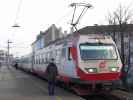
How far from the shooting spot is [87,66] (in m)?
20.4

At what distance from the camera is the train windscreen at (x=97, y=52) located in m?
21.0

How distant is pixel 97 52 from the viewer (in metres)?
21.2

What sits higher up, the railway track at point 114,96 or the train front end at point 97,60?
the train front end at point 97,60

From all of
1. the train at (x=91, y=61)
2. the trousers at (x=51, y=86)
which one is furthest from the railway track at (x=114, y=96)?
the trousers at (x=51, y=86)

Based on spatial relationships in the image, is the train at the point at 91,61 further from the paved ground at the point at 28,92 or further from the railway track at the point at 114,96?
the paved ground at the point at 28,92

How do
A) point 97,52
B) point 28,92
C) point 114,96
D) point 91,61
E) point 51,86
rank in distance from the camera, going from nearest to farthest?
point 91,61 → point 114,96 → point 97,52 → point 51,86 → point 28,92

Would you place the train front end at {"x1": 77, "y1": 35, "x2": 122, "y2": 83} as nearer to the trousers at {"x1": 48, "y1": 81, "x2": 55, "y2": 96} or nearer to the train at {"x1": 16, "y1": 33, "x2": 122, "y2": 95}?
the train at {"x1": 16, "y1": 33, "x2": 122, "y2": 95}

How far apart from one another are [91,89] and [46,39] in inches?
3724

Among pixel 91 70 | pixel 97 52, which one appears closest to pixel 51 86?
pixel 91 70

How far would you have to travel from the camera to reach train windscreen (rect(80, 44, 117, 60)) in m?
21.0

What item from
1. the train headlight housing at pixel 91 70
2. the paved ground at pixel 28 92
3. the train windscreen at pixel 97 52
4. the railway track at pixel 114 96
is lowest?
the railway track at pixel 114 96

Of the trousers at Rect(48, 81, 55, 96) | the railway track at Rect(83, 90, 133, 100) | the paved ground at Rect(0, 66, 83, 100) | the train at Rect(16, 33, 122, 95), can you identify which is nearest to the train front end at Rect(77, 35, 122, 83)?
the train at Rect(16, 33, 122, 95)

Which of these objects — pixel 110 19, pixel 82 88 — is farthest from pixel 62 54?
pixel 110 19

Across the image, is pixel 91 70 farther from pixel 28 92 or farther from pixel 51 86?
pixel 28 92
